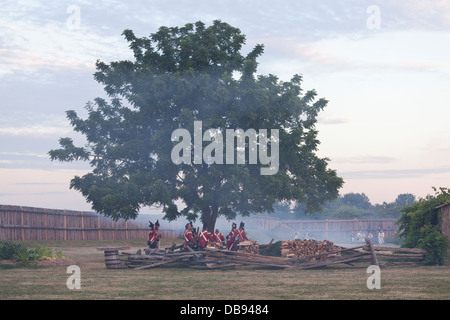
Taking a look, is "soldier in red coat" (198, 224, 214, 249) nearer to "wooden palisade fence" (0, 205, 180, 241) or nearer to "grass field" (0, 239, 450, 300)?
"grass field" (0, 239, 450, 300)

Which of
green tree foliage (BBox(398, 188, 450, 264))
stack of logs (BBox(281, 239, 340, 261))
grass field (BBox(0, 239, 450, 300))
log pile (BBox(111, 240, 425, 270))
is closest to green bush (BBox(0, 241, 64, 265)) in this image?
grass field (BBox(0, 239, 450, 300))

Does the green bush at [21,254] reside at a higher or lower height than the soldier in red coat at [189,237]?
lower

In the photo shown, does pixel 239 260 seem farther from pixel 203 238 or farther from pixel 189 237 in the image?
pixel 189 237

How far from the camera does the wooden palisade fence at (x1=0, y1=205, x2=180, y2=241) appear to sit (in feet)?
121

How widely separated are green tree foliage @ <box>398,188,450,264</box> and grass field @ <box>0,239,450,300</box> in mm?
1538

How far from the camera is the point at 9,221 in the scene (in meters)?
36.7

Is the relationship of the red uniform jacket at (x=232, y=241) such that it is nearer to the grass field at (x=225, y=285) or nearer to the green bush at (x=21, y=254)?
the grass field at (x=225, y=285)

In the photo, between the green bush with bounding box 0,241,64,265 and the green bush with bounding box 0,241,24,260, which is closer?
the green bush with bounding box 0,241,64,265

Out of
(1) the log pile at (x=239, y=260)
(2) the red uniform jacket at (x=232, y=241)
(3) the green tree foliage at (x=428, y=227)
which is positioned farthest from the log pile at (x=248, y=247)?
(3) the green tree foliage at (x=428, y=227)

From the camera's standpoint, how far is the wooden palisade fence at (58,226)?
36.9 metres

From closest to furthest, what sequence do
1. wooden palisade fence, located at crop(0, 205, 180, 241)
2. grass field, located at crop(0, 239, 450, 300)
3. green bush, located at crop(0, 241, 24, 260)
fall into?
grass field, located at crop(0, 239, 450, 300) < green bush, located at crop(0, 241, 24, 260) < wooden palisade fence, located at crop(0, 205, 180, 241)

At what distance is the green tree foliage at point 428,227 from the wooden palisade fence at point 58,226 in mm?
22740
